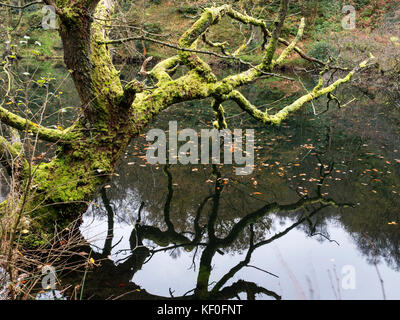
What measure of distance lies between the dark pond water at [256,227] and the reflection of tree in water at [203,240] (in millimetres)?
15

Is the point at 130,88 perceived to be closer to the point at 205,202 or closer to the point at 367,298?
the point at 205,202

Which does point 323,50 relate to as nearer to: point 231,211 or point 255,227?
point 231,211

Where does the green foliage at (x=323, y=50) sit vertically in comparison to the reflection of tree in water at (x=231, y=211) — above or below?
above

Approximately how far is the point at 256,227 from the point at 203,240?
0.91 meters

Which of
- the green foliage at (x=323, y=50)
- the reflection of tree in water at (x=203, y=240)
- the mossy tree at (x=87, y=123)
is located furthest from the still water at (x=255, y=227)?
the green foliage at (x=323, y=50)

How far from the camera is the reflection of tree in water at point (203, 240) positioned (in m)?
3.65

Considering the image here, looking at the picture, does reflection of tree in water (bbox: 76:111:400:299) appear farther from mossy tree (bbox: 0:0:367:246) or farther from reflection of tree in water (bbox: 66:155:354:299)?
mossy tree (bbox: 0:0:367:246)

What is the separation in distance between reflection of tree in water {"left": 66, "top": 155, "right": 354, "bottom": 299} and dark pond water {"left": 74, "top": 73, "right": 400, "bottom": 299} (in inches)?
0.6

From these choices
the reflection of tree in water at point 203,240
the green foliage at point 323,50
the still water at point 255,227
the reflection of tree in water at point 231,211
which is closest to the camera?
the reflection of tree in water at point 203,240

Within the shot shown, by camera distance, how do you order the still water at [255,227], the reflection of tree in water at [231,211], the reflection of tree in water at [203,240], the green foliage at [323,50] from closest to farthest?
the reflection of tree in water at [203,240] < the still water at [255,227] < the reflection of tree in water at [231,211] < the green foliage at [323,50]

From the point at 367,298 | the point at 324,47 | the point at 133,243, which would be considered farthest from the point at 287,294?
the point at 324,47

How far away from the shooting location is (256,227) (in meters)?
5.02

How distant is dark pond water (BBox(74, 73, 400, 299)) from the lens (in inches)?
149

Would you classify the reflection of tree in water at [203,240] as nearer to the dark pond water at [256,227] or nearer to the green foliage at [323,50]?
the dark pond water at [256,227]
